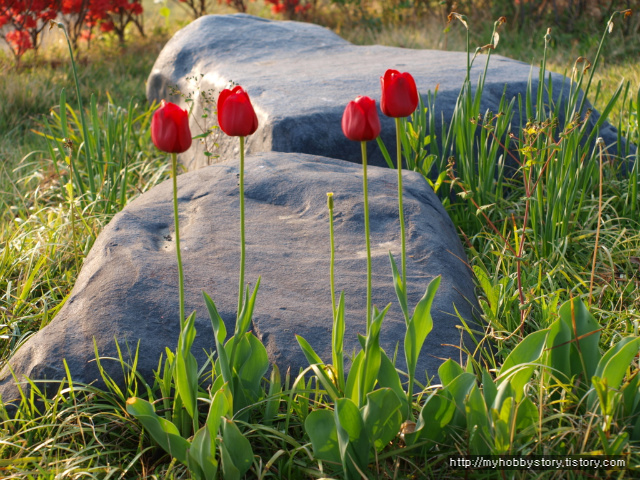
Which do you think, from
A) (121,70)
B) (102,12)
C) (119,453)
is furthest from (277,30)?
(119,453)

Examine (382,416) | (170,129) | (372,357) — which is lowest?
(382,416)

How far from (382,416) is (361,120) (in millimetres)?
632

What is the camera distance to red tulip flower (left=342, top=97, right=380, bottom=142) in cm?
114

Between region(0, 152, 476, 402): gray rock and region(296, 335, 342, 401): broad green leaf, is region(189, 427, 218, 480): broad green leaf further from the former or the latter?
region(0, 152, 476, 402): gray rock

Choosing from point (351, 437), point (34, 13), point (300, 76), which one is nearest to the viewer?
point (351, 437)

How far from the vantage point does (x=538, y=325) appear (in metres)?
1.94

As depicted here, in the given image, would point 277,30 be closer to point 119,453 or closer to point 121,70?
point 121,70

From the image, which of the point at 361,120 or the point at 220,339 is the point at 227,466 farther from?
the point at 361,120

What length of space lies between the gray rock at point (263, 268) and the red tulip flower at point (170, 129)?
1.87 feet

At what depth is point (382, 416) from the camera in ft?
4.06

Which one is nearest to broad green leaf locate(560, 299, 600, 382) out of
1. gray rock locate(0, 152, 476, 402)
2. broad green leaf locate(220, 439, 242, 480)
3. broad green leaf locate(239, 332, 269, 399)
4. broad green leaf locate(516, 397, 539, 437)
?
broad green leaf locate(516, 397, 539, 437)

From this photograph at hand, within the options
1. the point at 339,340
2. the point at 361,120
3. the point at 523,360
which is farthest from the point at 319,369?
the point at 361,120

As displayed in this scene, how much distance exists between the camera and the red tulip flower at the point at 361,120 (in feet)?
3.74

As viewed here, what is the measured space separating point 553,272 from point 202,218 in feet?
4.35
